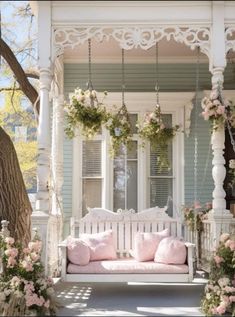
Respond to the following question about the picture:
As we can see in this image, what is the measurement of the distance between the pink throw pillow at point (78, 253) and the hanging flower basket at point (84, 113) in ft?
4.88

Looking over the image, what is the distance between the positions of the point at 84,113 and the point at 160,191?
7.05 ft

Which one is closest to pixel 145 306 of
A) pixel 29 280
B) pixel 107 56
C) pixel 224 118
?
pixel 29 280

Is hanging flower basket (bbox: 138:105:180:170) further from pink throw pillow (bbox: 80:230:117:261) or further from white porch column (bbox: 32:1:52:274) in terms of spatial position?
white porch column (bbox: 32:1:52:274)

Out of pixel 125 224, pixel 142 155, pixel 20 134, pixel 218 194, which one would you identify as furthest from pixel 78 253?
pixel 20 134

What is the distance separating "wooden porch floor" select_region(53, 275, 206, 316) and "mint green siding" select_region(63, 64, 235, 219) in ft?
5.79

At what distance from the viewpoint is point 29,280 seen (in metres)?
5.00

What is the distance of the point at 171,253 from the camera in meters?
5.77

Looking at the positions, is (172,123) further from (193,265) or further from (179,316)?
(179,316)

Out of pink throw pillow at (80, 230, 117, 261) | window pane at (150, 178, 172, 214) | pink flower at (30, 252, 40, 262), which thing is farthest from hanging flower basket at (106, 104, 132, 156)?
pink flower at (30, 252, 40, 262)

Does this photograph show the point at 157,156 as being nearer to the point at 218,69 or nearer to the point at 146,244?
the point at 146,244

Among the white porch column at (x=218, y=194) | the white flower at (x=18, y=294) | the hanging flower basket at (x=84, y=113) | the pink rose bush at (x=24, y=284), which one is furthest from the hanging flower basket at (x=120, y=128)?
the white flower at (x=18, y=294)

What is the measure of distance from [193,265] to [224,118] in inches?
69.0

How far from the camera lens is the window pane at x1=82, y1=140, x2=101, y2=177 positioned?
8.01 m

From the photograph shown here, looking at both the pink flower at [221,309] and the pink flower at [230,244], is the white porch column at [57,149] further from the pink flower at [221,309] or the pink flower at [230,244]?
the pink flower at [221,309]
